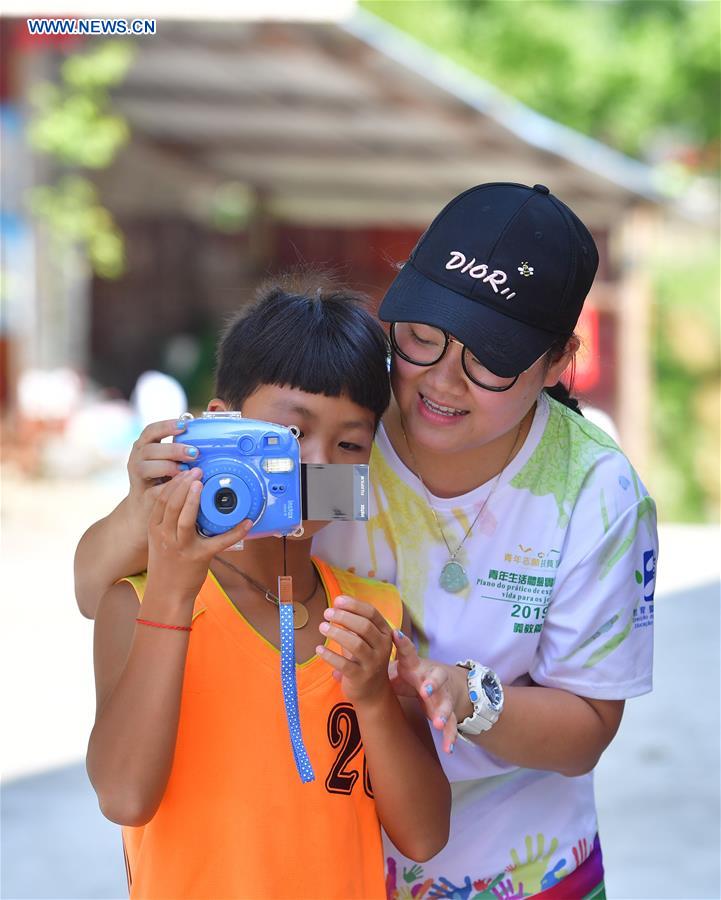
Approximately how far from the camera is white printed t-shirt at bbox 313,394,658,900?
1786mm

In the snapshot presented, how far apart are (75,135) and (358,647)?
24.3 ft

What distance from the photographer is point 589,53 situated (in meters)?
14.0

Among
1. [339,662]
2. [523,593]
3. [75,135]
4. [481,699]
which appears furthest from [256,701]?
[75,135]

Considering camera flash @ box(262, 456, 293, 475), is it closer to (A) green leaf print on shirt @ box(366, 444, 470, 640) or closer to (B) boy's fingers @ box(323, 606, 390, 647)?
(B) boy's fingers @ box(323, 606, 390, 647)

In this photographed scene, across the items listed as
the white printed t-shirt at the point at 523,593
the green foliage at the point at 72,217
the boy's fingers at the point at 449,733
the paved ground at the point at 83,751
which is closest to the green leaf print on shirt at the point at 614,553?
the white printed t-shirt at the point at 523,593

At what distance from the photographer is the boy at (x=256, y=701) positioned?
4.85 ft

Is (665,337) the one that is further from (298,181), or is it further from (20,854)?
(20,854)

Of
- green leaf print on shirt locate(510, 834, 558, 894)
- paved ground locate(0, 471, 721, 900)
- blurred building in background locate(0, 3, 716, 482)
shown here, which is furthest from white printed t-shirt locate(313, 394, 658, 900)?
blurred building in background locate(0, 3, 716, 482)

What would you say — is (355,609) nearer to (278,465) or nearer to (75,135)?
(278,465)

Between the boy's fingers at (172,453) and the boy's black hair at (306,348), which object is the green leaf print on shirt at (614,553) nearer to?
the boy's black hair at (306,348)

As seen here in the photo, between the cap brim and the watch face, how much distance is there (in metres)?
0.40

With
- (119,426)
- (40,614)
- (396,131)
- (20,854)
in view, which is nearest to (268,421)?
(20,854)

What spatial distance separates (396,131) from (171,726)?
341 inches

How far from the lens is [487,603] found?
182 cm
